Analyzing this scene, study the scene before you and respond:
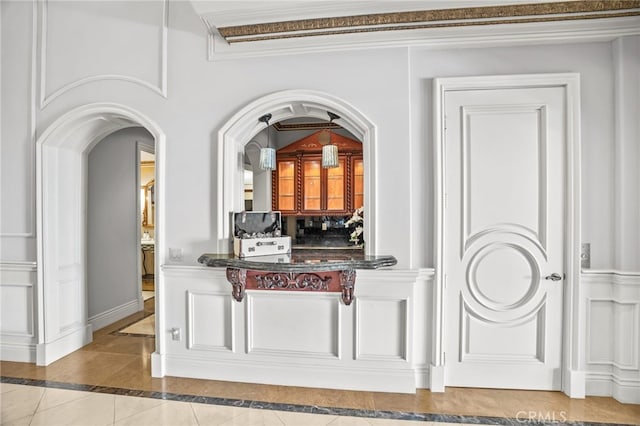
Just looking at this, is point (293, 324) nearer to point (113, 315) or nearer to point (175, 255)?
point (175, 255)

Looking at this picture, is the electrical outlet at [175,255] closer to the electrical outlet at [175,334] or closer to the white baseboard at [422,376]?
the electrical outlet at [175,334]

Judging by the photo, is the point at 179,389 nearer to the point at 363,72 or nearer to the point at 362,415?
the point at 362,415

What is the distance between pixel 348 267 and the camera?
8.05ft

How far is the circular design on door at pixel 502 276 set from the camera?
2.70m

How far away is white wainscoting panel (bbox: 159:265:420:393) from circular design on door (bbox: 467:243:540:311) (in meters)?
0.44

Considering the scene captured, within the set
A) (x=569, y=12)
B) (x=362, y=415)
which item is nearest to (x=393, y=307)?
(x=362, y=415)

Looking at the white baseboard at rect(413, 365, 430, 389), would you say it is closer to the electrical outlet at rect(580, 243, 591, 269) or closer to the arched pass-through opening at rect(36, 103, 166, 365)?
the electrical outlet at rect(580, 243, 591, 269)

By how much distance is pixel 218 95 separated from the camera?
9.51 feet

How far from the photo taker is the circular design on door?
2699mm

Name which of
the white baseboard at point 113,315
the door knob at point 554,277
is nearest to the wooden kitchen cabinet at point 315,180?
the white baseboard at point 113,315

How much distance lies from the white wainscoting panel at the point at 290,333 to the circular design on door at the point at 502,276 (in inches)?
17.2

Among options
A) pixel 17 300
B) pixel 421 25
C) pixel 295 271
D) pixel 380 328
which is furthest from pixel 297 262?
pixel 17 300

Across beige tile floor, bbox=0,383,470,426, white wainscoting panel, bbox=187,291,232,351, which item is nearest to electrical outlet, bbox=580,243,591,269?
beige tile floor, bbox=0,383,470,426

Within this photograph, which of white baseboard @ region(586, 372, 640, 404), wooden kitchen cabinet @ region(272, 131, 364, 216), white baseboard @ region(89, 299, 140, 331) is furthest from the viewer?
wooden kitchen cabinet @ region(272, 131, 364, 216)
